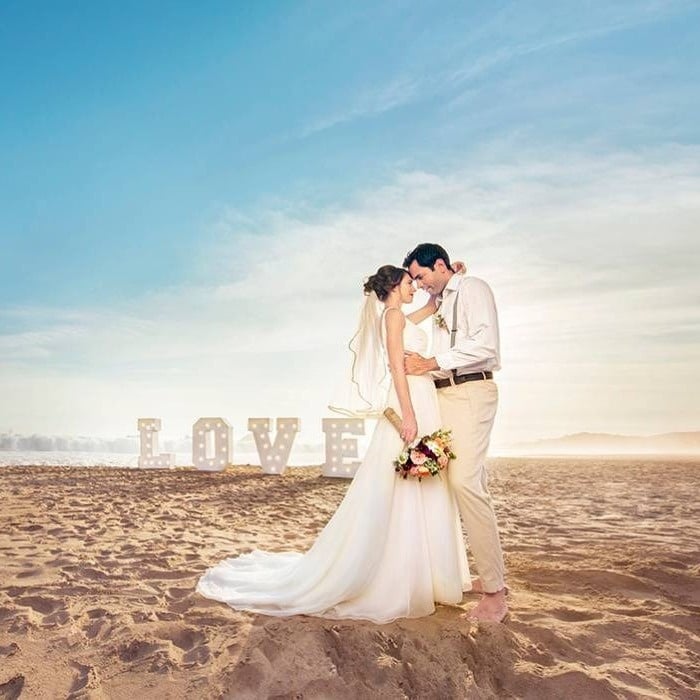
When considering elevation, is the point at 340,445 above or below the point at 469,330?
below

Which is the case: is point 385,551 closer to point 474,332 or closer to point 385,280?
point 474,332

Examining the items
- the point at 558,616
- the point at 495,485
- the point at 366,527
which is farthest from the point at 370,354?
the point at 495,485

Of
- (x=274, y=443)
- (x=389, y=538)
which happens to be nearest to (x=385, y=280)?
(x=389, y=538)

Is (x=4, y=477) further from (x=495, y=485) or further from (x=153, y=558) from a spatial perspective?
(x=495, y=485)

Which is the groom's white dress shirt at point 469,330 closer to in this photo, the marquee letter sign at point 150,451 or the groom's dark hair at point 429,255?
the groom's dark hair at point 429,255

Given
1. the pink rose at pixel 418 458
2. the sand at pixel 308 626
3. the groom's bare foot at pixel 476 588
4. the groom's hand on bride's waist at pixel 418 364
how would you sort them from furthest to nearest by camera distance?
the groom's bare foot at pixel 476 588, the groom's hand on bride's waist at pixel 418 364, the pink rose at pixel 418 458, the sand at pixel 308 626

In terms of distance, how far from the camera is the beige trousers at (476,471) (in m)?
4.33

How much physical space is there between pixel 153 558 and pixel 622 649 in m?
4.15

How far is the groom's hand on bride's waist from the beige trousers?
0.26m

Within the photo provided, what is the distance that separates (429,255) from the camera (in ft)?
15.3

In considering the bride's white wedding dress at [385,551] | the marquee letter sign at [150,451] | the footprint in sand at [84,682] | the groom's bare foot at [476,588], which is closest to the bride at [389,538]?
the bride's white wedding dress at [385,551]

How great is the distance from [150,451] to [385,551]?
43.7 ft

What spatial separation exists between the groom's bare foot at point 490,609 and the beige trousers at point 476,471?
56 millimetres

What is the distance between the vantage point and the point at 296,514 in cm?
912
